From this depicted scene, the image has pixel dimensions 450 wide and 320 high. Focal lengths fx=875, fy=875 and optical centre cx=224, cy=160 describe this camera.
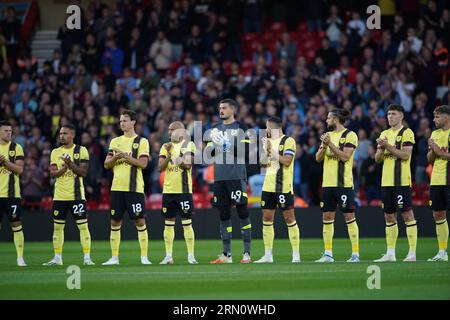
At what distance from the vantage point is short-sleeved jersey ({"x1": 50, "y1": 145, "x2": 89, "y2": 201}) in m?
14.9

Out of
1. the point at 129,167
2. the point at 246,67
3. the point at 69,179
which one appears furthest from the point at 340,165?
the point at 246,67

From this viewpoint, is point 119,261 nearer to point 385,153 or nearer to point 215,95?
point 385,153

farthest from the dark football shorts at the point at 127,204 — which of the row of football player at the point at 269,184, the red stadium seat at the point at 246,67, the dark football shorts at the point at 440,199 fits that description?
the red stadium seat at the point at 246,67

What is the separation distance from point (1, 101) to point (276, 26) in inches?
357

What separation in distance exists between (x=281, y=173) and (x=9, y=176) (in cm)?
472

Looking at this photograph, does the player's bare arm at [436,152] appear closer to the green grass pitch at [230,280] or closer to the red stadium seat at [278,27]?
the green grass pitch at [230,280]

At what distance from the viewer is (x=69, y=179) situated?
588 inches

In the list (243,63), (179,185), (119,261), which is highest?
(243,63)

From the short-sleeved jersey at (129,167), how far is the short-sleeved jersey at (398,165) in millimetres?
4015

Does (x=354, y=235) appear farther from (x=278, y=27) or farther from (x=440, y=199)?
(x=278, y=27)

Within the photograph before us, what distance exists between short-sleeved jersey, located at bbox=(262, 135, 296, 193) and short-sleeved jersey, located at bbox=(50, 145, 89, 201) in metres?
3.17

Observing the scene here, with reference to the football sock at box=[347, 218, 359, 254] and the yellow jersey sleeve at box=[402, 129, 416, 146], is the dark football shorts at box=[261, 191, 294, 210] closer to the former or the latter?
the football sock at box=[347, 218, 359, 254]

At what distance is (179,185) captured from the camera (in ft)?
48.9
